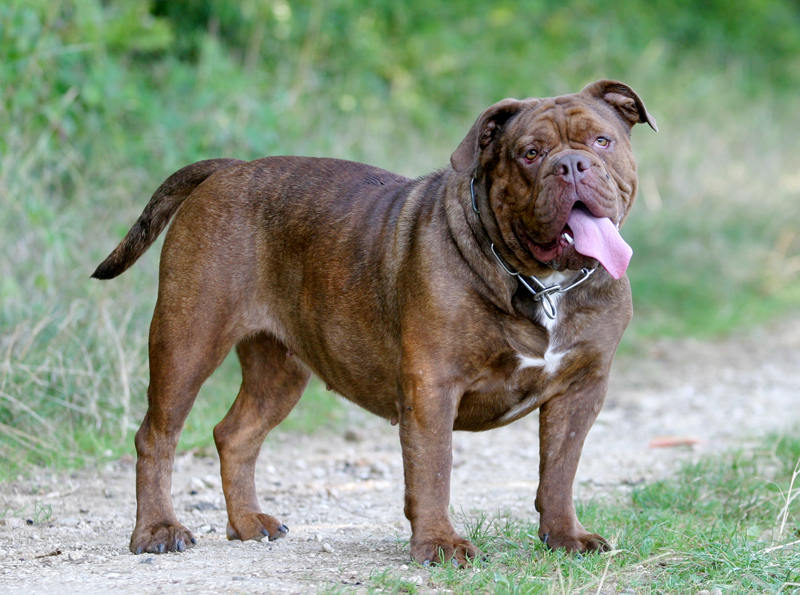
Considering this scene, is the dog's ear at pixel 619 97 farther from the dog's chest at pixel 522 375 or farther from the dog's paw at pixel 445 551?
the dog's paw at pixel 445 551

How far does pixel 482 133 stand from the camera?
366 centimetres

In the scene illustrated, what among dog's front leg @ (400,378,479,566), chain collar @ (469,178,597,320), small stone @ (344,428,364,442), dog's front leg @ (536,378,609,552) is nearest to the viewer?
dog's front leg @ (400,378,479,566)

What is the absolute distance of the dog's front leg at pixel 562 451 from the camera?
→ 3725 millimetres

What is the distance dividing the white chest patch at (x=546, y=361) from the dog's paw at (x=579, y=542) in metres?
0.63

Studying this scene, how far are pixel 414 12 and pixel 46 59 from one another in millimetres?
6741

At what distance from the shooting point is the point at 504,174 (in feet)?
12.0

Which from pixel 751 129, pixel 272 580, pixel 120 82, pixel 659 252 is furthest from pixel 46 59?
pixel 751 129

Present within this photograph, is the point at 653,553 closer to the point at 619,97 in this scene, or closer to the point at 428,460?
the point at 428,460

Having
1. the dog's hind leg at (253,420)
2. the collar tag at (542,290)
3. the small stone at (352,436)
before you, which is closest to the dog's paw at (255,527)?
the dog's hind leg at (253,420)

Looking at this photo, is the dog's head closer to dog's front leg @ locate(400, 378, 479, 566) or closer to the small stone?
dog's front leg @ locate(400, 378, 479, 566)

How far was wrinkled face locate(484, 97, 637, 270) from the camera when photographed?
3410mm

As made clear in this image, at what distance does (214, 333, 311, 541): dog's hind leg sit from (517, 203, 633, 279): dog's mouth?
146 cm

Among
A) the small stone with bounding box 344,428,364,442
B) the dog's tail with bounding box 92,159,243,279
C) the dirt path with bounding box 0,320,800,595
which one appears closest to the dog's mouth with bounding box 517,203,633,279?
the dirt path with bounding box 0,320,800,595

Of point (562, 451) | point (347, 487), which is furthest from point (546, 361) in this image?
point (347, 487)
